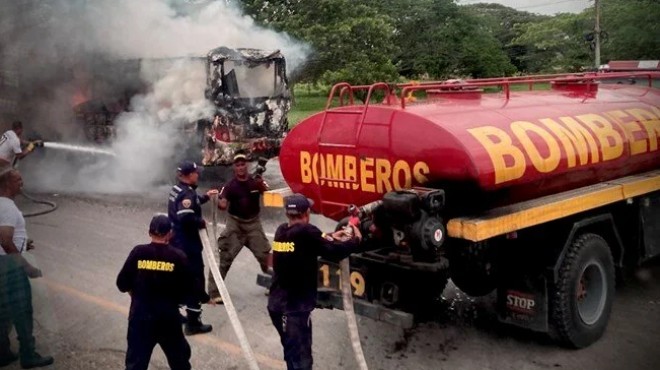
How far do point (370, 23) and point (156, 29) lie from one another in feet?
25.8

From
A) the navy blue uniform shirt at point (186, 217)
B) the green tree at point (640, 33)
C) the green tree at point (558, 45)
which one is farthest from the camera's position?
the green tree at point (558, 45)

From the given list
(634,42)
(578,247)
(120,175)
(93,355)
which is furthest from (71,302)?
(634,42)

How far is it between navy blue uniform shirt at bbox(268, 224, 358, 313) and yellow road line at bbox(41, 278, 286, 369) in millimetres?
981

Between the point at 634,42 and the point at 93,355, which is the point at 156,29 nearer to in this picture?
the point at 634,42

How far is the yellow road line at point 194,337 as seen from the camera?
5129 millimetres

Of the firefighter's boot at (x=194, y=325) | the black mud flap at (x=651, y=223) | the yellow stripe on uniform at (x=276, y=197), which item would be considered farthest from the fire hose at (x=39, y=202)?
the black mud flap at (x=651, y=223)

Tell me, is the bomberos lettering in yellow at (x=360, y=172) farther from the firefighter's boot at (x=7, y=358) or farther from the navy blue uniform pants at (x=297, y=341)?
the firefighter's boot at (x=7, y=358)

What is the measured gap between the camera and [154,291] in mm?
4121

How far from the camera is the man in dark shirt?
639cm

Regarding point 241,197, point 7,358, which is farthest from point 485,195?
point 7,358

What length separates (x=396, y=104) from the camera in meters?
5.33

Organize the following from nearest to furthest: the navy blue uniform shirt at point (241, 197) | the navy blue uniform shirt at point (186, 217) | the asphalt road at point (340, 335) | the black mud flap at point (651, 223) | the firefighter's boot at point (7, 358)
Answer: the firefighter's boot at point (7, 358), the asphalt road at point (340, 335), the navy blue uniform shirt at point (186, 217), the black mud flap at point (651, 223), the navy blue uniform shirt at point (241, 197)

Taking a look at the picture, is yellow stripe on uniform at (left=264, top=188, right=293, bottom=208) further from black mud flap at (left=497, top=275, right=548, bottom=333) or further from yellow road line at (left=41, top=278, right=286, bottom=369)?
black mud flap at (left=497, top=275, right=548, bottom=333)

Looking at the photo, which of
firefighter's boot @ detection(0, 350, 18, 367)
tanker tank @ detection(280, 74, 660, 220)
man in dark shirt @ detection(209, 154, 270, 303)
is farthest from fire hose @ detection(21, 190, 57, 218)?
tanker tank @ detection(280, 74, 660, 220)
